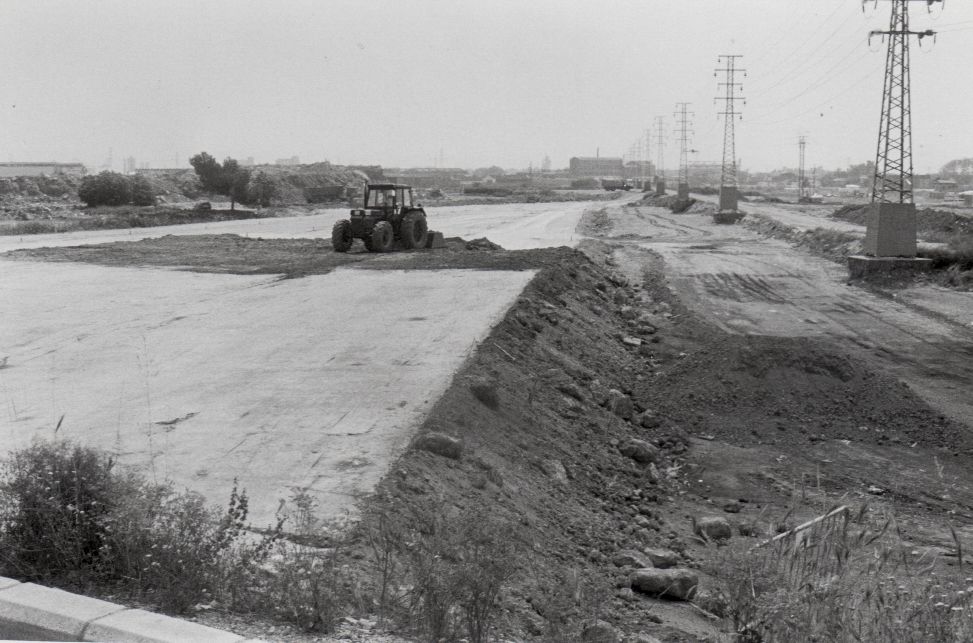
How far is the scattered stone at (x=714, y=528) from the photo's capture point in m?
9.55

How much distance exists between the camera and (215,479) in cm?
828

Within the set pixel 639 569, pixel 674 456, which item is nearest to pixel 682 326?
pixel 674 456

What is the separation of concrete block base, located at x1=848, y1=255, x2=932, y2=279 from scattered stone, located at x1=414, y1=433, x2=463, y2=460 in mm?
21199

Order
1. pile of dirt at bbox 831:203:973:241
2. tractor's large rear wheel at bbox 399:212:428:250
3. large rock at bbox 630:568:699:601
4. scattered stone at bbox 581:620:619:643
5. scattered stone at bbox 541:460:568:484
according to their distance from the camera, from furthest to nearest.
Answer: pile of dirt at bbox 831:203:973:241, tractor's large rear wheel at bbox 399:212:428:250, scattered stone at bbox 541:460:568:484, large rock at bbox 630:568:699:601, scattered stone at bbox 581:620:619:643

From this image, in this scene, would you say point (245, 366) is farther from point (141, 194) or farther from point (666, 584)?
point (141, 194)

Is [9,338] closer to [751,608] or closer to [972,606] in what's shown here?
[751,608]

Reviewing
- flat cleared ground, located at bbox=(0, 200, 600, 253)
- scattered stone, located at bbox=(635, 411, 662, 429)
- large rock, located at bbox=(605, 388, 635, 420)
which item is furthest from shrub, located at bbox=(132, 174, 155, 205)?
scattered stone, located at bbox=(635, 411, 662, 429)

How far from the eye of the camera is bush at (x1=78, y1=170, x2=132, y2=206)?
5591 centimetres

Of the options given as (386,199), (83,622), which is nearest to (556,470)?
(83,622)

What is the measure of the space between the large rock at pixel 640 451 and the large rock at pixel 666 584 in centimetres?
400

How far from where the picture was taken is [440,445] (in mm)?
9219

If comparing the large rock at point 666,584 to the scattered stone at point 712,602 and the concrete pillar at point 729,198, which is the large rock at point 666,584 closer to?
the scattered stone at point 712,602

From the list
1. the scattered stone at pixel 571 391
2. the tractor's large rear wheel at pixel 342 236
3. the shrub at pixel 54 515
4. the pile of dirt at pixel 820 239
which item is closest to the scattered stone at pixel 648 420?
the scattered stone at pixel 571 391

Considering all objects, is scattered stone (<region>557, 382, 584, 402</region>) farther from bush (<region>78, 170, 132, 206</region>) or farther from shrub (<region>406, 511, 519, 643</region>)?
bush (<region>78, 170, 132, 206</region>)
